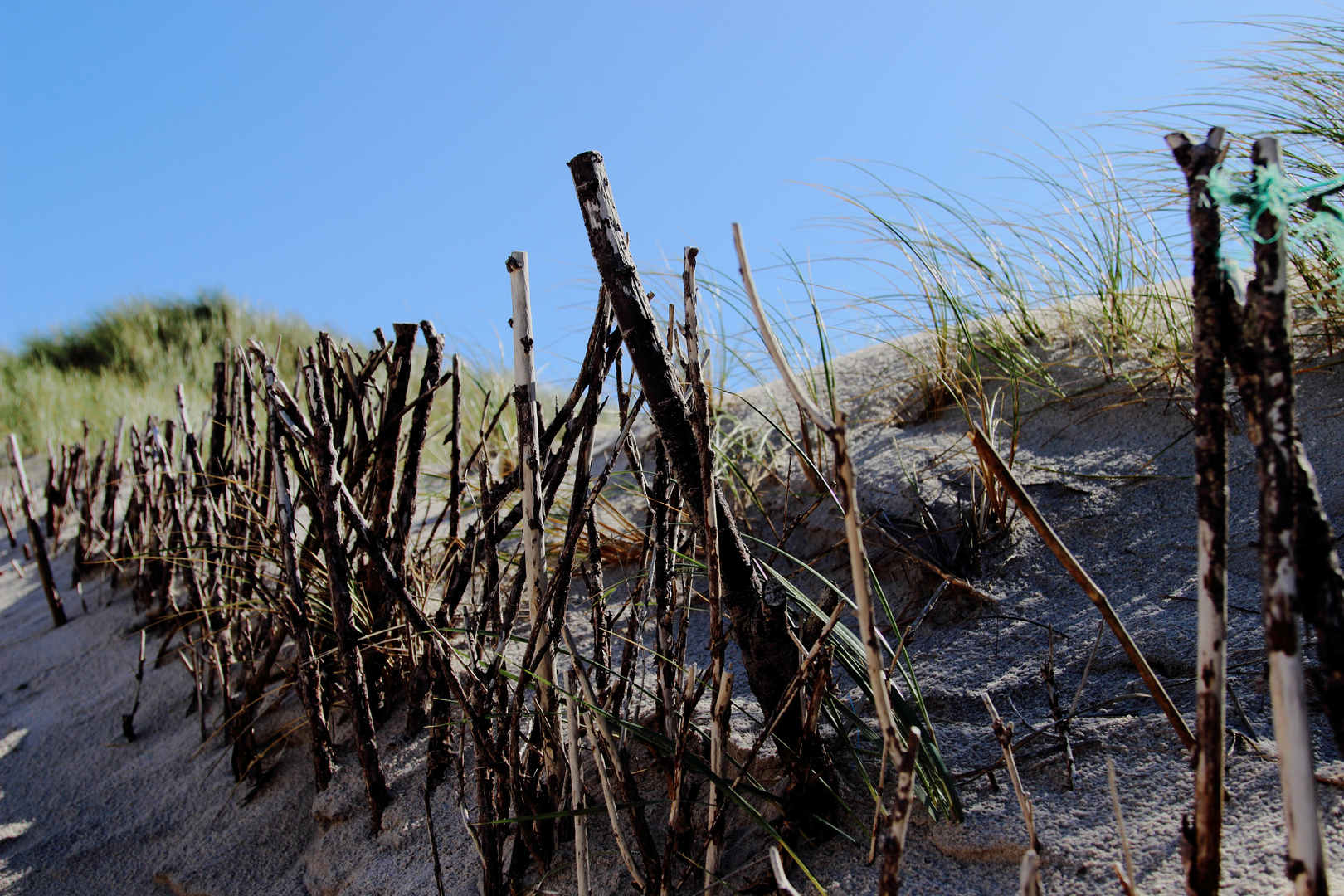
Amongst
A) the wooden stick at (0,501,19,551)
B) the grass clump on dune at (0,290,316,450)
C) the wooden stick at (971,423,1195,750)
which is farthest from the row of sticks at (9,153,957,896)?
the grass clump on dune at (0,290,316,450)

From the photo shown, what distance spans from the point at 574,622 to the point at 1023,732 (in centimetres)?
115

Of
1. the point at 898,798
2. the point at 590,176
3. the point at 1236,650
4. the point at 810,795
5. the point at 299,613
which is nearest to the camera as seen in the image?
the point at 898,798

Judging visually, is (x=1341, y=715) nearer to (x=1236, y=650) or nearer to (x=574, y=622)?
(x=1236, y=650)

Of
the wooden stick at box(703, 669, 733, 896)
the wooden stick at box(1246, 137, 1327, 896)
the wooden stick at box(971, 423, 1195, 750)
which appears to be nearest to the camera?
the wooden stick at box(1246, 137, 1327, 896)

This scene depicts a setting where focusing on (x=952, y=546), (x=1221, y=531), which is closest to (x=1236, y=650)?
(x=952, y=546)

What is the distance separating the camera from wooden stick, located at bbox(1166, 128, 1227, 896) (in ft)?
2.24

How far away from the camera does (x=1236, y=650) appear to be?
4.35 ft

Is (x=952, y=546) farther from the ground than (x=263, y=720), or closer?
farther from the ground

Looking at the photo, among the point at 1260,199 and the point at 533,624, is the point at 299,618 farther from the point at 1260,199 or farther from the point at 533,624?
the point at 1260,199

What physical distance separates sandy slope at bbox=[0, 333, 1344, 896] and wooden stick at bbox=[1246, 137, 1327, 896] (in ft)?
1.26

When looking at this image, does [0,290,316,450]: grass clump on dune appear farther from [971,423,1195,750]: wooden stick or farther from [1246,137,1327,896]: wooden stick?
[1246,137,1327,896]: wooden stick

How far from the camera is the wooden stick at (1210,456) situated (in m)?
0.68

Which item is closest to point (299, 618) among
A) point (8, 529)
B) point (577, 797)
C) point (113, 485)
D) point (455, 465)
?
point (455, 465)

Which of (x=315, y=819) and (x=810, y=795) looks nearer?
(x=810, y=795)
